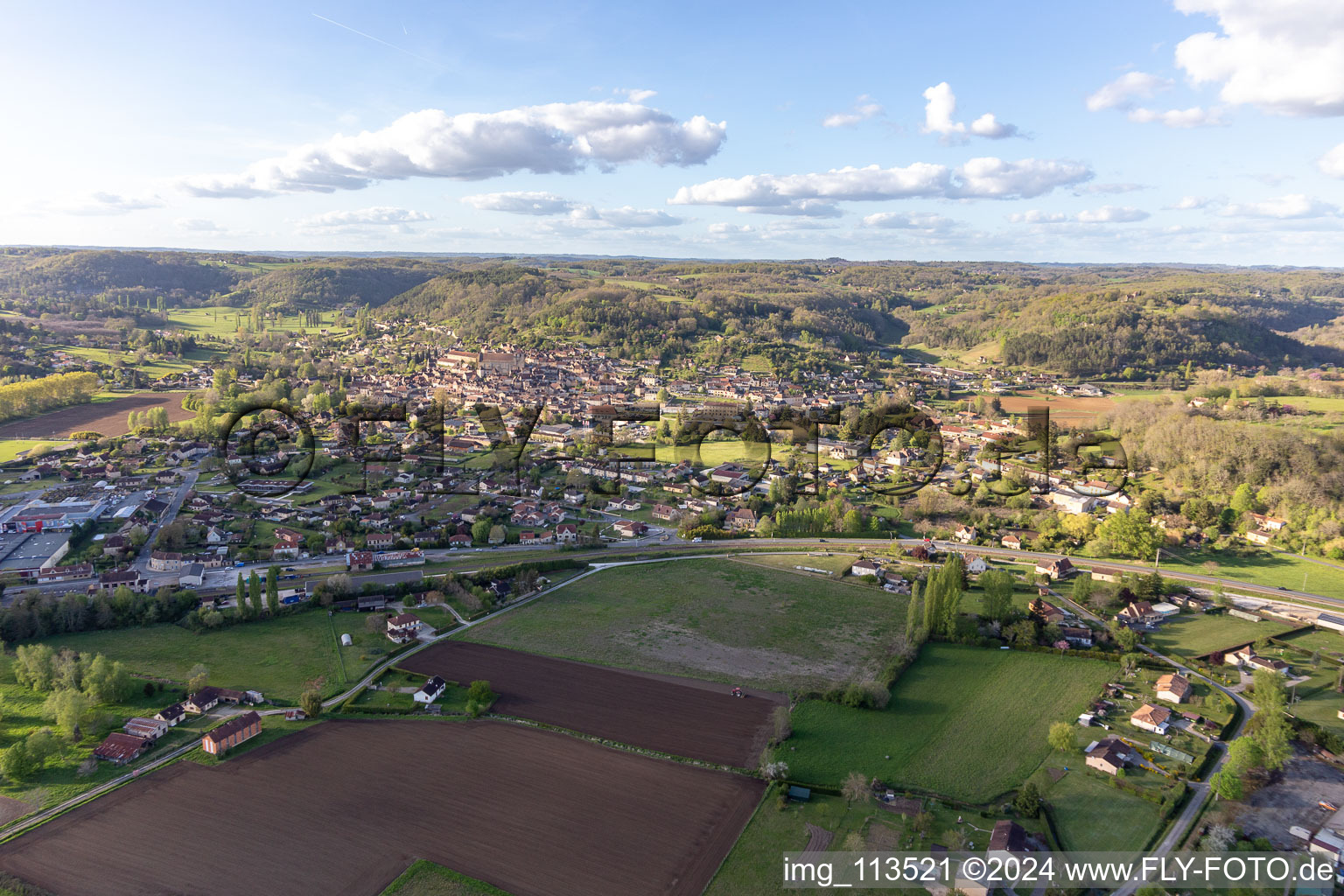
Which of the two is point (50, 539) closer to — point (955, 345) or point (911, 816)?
point (911, 816)

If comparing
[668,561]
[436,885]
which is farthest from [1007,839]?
[668,561]

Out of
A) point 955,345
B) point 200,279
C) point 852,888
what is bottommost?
point 852,888

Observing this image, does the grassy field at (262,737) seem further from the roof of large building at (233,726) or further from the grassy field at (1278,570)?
the grassy field at (1278,570)

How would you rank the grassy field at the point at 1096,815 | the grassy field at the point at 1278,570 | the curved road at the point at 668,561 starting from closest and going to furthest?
the grassy field at the point at 1096,815 < the curved road at the point at 668,561 < the grassy field at the point at 1278,570

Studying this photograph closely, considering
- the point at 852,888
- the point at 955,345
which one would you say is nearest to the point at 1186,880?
the point at 852,888

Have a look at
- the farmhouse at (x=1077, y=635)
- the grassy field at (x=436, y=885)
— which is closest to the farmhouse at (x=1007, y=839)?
the grassy field at (x=436, y=885)

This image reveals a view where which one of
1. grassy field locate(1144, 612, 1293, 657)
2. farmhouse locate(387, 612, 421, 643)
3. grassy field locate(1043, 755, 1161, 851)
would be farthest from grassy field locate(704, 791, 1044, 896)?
farmhouse locate(387, 612, 421, 643)
